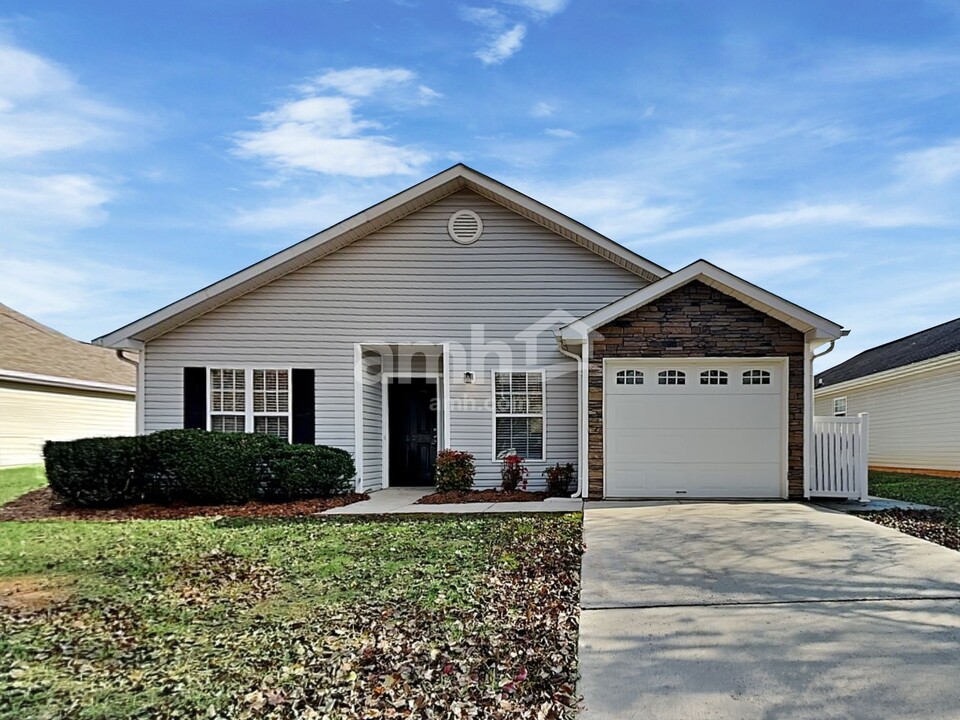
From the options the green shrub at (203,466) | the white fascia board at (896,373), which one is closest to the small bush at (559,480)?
the green shrub at (203,466)

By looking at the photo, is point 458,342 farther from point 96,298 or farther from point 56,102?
point 96,298

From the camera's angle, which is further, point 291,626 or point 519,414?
point 519,414

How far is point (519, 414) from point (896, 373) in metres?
13.0

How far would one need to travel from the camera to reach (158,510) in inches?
470

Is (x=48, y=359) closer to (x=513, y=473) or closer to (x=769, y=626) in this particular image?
(x=513, y=473)

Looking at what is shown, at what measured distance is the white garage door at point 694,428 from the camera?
1188 centimetres

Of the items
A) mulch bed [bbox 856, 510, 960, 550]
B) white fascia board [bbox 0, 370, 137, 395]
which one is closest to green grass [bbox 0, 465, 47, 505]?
white fascia board [bbox 0, 370, 137, 395]

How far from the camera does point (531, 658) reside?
4.75m

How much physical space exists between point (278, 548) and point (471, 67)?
9.63 meters

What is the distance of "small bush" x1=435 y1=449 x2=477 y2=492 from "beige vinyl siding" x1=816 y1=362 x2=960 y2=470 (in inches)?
507

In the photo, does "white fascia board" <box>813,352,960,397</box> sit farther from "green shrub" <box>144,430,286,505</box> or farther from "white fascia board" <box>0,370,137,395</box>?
"white fascia board" <box>0,370,137,395</box>

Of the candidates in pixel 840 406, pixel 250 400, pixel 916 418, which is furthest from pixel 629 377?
pixel 840 406

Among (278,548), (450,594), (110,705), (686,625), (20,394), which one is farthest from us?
(20,394)

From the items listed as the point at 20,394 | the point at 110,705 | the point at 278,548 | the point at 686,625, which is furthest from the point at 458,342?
the point at 20,394
